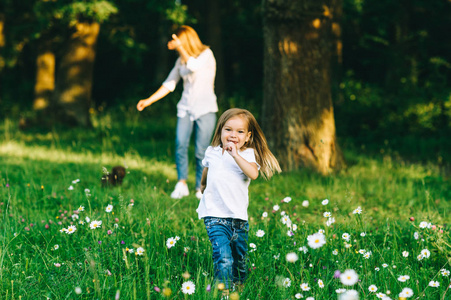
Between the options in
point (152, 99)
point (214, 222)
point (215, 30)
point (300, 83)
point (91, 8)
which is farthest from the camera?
point (215, 30)

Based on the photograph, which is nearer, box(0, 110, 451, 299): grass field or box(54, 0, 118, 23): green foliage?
box(0, 110, 451, 299): grass field

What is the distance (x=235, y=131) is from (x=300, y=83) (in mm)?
3812

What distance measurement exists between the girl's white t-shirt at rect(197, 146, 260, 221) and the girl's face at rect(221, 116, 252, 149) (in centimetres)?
9

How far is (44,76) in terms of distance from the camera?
14977 millimetres

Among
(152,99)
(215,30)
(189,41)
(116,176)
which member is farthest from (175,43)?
(215,30)

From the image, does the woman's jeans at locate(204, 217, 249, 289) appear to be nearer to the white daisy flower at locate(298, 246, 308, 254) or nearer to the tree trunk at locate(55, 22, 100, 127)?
the white daisy flower at locate(298, 246, 308, 254)

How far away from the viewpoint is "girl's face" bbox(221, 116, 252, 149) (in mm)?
2955

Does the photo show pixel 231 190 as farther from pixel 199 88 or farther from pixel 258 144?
pixel 199 88

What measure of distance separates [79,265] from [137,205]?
4.66 ft

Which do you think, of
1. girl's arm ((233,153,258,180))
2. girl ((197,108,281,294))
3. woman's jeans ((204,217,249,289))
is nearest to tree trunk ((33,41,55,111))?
girl ((197,108,281,294))

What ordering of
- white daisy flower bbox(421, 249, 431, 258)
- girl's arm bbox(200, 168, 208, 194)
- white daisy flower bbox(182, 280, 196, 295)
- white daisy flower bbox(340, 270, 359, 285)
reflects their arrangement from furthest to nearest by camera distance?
1. girl's arm bbox(200, 168, 208, 194)
2. white daisy flower bbox(421, 249, 431, 258)
3. white daisy flower bbox(182, 280, 196, 295)
4. white daisy flower bbox(340, 270, 359, 285)

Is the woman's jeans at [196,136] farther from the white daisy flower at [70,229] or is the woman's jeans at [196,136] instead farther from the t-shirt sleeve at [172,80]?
the white daisy flower at [70,229]

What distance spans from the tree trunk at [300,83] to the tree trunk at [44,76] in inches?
400

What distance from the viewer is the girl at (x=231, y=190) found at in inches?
114
